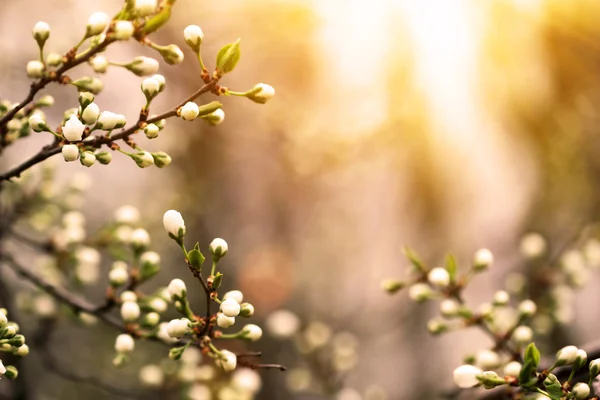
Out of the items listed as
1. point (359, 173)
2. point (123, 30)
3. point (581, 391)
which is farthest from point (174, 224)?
point (359, 173)

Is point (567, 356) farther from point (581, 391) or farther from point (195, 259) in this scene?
point (195, 259)

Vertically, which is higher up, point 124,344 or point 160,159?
point 160,159

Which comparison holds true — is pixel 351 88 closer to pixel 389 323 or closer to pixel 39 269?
pixel 389 323

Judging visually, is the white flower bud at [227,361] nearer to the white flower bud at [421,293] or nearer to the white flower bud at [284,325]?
the white flower bud at [421,293]

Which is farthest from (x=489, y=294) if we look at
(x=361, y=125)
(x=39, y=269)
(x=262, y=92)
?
(x=262, y=92)

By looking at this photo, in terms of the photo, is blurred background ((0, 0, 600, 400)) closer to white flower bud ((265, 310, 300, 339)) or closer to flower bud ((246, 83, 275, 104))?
white flower bud ((265, 310, 300, 339))

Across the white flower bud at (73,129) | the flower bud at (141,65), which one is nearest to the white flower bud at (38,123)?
the white flower bud at (73,129)
